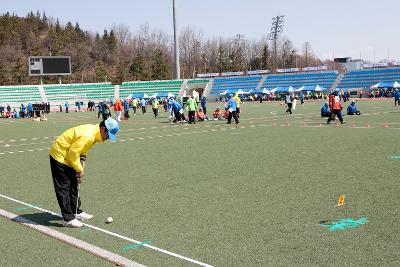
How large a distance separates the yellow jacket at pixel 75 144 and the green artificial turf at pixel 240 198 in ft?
3.26

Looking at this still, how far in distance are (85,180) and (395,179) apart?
6.44m

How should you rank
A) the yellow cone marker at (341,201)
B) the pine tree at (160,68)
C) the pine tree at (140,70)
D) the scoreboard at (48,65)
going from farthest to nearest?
the pine tree at (140,70) → the pine tree at (160,68) → the scoreboard at (48,65) → the yellow cone marker at (341,201)

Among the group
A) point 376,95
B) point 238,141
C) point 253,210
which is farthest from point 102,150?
point 376,95

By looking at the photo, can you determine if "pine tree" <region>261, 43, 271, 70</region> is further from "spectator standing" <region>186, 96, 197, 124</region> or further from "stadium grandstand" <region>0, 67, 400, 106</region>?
"spectator standing" <region>186, 96, 197, 124</region>

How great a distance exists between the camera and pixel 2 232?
6969 mm

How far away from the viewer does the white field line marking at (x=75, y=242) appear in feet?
18.2

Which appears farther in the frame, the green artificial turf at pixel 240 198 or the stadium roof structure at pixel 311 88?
the stadium roof structure at pixel 311 88

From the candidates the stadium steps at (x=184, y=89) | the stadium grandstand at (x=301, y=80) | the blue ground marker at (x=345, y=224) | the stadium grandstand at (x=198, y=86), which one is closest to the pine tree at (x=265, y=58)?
the stadium grandstand at (x=198, y=86)

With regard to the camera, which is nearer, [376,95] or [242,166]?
[242,166]

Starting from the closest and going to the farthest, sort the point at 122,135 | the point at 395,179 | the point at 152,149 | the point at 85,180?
1. the point at 395,179
2. the point at 85,180
3. the point at 152,149
4. the point at 122,135

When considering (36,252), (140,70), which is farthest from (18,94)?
(36,252)

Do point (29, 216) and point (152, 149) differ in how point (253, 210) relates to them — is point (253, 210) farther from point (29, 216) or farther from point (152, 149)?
point (152, 149)

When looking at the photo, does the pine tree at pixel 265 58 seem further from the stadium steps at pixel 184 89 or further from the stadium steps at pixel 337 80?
the stadium steps at pixel 337 80

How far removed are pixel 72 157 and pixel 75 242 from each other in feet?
4.03
